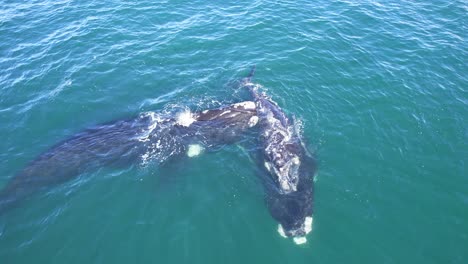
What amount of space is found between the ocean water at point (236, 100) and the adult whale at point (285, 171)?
65 cm

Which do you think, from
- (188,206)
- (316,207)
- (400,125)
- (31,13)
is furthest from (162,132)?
(31,13)

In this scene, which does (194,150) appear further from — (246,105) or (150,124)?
(246,105)

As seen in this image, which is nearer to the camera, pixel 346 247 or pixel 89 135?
pixel 346 247

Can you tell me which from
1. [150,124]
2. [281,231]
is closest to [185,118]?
[150,124]

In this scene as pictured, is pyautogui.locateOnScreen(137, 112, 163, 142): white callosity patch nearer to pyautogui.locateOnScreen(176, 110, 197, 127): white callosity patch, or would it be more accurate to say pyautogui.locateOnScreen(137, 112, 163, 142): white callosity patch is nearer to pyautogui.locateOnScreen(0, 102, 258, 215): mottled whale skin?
pyautogui.locateOnScreen(0, 102, 258, 215): mottled whale skin

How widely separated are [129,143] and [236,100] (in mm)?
10570

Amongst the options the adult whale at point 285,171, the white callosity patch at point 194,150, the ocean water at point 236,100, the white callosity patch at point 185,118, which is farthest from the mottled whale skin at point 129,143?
the adult whale at point 285,171

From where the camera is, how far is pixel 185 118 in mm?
30188

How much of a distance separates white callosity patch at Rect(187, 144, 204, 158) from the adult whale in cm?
482

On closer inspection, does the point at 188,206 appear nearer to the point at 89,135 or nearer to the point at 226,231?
the point at 226,231

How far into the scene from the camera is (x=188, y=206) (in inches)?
935

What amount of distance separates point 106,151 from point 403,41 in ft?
110

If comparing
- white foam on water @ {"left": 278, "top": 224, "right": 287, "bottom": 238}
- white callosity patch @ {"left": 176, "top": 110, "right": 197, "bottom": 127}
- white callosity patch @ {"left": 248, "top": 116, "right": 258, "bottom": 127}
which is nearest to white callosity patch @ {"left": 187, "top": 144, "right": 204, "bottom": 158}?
white callosity patch @ {"left": 176, "top": 110, "right": 197, "bottom": 127}

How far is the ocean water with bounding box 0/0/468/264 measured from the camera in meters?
21.8
